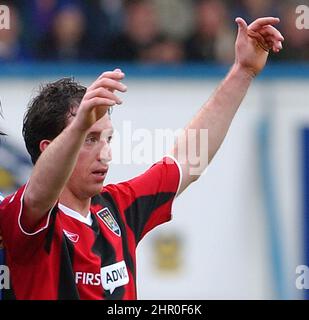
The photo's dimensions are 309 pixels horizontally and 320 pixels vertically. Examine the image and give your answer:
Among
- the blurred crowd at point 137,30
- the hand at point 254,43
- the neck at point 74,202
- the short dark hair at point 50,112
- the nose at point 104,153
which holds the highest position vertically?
the blurred crowd at point 137,30

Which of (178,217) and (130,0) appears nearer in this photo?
(178,217)

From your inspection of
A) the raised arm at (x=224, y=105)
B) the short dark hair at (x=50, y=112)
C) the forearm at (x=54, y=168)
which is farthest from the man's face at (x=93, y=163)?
the forearm at (x=54, y=168)

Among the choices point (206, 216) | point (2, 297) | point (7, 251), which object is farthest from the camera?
point (206, 216)

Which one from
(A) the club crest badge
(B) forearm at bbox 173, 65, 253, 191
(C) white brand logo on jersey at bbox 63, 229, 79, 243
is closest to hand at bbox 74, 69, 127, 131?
(C) white brand logo on jersey at bbox 63, 229, 79, 243

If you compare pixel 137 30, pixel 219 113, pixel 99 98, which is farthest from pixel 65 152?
pixel 137 30

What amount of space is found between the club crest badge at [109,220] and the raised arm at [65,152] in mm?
543

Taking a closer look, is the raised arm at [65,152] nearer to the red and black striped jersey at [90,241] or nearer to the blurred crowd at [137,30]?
the red and black striped jersey at [90,241]

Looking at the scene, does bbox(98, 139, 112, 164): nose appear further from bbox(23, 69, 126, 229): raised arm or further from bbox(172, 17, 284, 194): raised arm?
bbox(23, 69, 126, 229): raised arm

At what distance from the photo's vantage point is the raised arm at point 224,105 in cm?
367

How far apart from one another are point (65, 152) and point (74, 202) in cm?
63

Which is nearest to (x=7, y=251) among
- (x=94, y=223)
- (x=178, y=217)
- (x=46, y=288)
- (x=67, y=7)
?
(x=46, y=288)

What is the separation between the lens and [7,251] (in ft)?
10.1

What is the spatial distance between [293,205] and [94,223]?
10.1ft
